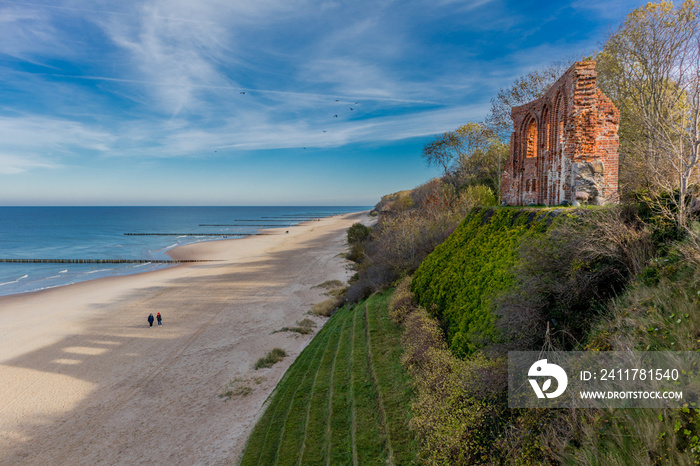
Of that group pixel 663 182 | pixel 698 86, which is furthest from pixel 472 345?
pixel 698 86

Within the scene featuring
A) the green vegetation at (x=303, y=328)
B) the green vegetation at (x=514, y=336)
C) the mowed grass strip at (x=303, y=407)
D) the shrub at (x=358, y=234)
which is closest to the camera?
the green vegetation at (x=514, y=336)

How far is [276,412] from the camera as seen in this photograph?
10.9 m

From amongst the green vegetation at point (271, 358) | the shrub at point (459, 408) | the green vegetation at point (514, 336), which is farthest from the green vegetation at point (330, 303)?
the shrub at point (459, 408)

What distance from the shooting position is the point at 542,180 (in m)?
17.3

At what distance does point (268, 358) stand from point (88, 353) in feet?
35.4

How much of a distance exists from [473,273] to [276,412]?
799 cm

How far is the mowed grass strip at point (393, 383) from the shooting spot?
7.36 metres

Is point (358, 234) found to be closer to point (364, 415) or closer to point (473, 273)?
point (473, 273)

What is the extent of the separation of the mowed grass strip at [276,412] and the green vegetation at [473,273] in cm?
549

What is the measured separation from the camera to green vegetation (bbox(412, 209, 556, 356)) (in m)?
9.06

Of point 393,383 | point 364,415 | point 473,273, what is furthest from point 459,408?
point 473,273

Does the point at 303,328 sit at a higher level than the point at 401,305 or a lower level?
lower

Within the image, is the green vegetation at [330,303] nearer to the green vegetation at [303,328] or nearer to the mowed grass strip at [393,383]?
the green vegetation at [303,328]

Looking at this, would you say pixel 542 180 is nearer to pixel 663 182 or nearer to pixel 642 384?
pixel 663 182
